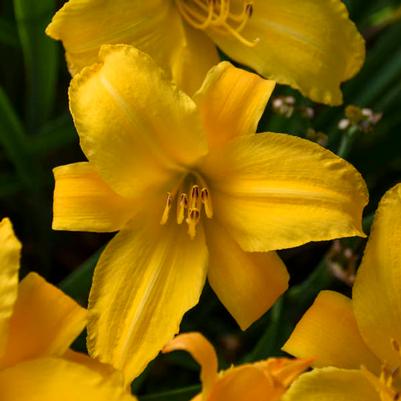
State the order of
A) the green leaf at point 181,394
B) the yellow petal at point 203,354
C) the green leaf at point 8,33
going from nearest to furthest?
1. the yellow petal at point 203,354
2. the green leaf at point 181,394
3. the green leaf at point 8,33

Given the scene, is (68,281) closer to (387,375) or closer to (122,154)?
(122,154)

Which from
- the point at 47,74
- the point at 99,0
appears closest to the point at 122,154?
the point at 99,0

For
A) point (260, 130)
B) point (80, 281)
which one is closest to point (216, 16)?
point (260, 130)

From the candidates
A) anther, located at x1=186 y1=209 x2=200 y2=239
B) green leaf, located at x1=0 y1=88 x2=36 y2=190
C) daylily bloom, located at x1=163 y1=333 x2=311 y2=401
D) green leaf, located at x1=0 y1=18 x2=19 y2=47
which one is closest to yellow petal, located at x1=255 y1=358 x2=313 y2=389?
daylily bloom, located at x1=163 y1=333 x2=311 y2=401

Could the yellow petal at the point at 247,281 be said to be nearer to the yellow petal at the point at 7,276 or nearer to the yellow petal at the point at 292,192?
the yellow petal at the point at 292,192

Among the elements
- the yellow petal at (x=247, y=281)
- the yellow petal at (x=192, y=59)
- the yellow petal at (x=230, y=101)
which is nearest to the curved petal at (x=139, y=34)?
the yellow petal at (x=192, y=59)

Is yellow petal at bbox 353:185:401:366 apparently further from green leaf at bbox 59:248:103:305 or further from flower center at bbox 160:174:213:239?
Result: green leaf at bbox 59:248:103:305

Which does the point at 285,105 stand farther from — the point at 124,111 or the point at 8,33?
the point at 8,33
